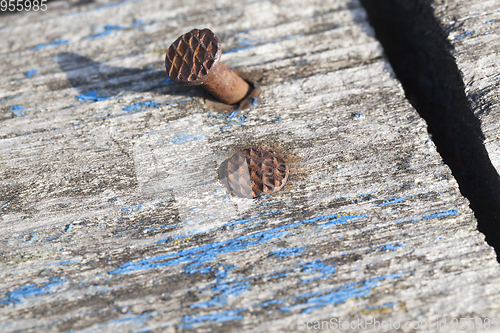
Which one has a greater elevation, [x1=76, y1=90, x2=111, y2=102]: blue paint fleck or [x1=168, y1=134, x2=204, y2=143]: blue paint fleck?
[x1=76, y1=90, x2=111, y2=102]: blue paint fleck

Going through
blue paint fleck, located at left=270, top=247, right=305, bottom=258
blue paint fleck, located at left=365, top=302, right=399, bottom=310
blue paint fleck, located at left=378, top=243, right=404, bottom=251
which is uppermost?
blue paint fleck, located at left=270, top=247, right=305, bottom=258

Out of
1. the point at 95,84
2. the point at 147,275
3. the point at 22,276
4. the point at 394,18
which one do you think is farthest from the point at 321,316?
the point at 394,18

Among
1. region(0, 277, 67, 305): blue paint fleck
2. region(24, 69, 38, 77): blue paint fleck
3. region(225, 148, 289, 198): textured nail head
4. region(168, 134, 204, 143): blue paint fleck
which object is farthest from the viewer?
region(24, 69, 38, 77): blue paint fleck

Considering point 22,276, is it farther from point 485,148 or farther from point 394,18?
point 394,18

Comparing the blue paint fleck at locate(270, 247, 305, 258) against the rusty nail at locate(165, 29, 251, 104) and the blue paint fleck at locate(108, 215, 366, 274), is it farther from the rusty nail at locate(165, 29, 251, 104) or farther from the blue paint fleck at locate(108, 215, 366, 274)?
the rusty nail at locate(165, 29, 251, 104)

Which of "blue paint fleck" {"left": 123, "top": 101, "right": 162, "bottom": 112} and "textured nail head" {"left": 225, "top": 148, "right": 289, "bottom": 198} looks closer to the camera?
"textured nail head" {"left": 225, "top": 148, "right": 289, "bottom": 198}

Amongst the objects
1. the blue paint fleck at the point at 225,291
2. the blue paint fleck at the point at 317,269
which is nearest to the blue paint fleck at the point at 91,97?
the blue paint fleck at the point at 225,291

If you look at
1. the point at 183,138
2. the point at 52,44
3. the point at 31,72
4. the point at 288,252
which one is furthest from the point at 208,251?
the point at 52,44

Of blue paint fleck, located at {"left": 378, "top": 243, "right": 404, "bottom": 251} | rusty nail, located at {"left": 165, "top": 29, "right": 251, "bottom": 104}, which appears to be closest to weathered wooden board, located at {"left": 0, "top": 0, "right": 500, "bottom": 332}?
blue paint fleck, located at {"left": 378, "top": 243, "right": 404, "bottom": 251}
